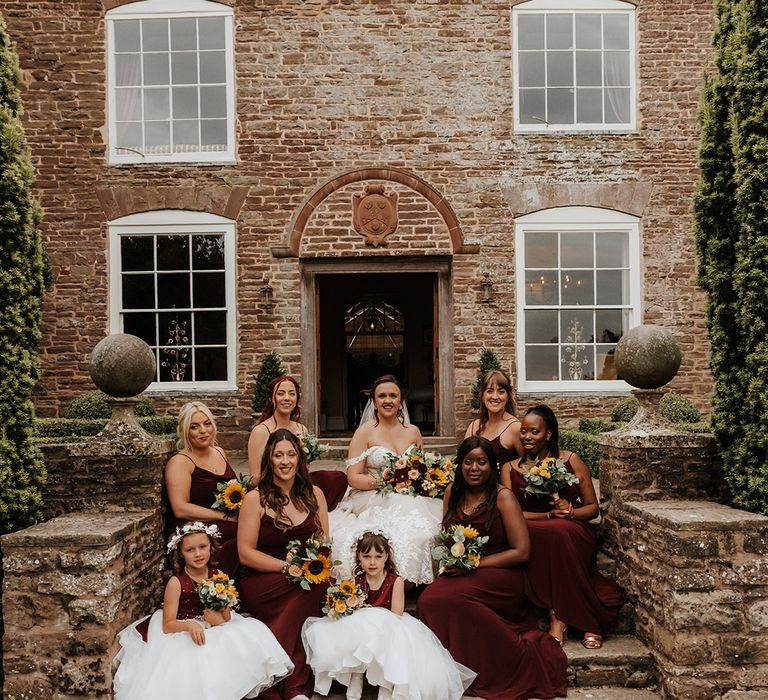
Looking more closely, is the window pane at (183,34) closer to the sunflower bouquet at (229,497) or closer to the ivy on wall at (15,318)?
the ivy on wall at (15,318)

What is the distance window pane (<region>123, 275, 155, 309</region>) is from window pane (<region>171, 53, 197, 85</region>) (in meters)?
2.92

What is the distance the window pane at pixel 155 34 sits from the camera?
1120 centimetres

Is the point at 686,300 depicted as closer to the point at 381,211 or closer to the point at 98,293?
the point at 381,211

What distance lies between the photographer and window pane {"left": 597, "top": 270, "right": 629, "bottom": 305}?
11.3 metres

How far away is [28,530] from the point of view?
4.72 meters

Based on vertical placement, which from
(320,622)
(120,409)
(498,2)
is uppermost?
(498,2)

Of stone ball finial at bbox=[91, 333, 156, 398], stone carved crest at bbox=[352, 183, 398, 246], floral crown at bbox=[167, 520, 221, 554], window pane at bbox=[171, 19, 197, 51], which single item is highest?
window pane at bbox=[171, 19, 197, 51]

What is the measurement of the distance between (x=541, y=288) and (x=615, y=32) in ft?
12.9

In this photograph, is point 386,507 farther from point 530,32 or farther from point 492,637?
point 530,32

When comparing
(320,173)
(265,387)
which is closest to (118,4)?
(320,173)

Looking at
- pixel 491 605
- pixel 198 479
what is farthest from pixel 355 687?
pixel 198 479

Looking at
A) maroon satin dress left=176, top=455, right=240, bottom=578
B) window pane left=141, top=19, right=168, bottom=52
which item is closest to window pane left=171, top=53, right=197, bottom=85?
window pane left=141, top=19, right=168, bottom=52

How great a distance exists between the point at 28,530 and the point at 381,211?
7.32m

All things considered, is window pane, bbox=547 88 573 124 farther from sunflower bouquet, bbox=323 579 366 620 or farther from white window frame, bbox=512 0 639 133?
sunflower bouquet, bbox=323 579 366 620
